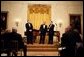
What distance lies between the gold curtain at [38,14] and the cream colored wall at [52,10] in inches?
9.9

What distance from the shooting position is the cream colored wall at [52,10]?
499 inches

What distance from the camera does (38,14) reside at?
12.7 metres

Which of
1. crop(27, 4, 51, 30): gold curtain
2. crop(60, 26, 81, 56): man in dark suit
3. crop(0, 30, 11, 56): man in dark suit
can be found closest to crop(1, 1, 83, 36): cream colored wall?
crop(27, 4, 51, 30): gold curtain

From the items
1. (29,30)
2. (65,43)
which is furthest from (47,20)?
(65,43)

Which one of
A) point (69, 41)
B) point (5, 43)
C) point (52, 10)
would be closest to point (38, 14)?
point (52, 10)

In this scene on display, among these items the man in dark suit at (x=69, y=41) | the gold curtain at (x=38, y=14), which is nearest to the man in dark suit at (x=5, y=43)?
the man in dark suit at (x=69, y=41)

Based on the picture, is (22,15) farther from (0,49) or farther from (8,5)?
(0,49)

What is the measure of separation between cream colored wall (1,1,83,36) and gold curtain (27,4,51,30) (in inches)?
9.9

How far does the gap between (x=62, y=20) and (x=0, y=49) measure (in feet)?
26.9

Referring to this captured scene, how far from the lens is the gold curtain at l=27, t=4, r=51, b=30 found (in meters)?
12.7

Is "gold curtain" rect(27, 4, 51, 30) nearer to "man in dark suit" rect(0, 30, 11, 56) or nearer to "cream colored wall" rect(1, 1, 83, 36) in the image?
"cream colored wall" rect(1, 1, 83, 36)

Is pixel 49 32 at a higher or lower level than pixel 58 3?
lower

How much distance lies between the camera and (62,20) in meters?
12.8

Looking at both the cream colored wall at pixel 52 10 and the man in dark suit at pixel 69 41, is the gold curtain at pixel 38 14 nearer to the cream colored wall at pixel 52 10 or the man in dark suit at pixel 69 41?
the cream colored wall at pixel 52 10
